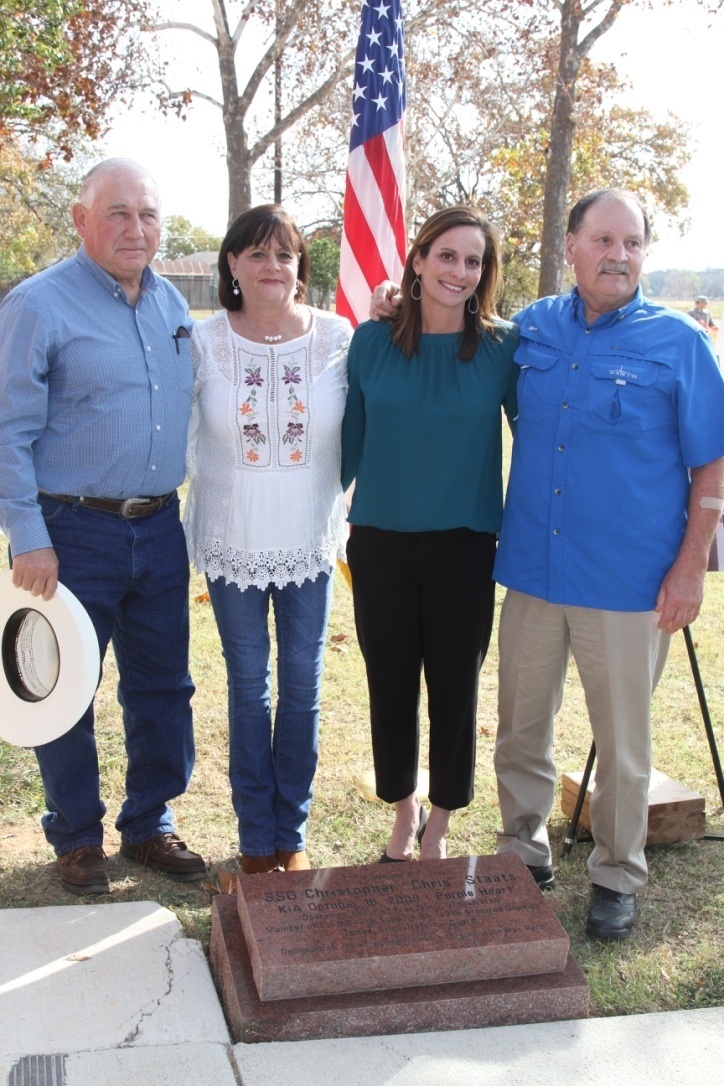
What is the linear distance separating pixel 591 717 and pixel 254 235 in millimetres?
1815

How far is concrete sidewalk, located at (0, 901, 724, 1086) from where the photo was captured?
7.64ft

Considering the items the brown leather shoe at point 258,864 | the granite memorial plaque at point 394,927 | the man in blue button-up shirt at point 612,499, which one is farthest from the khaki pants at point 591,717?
the brown leather shoe at point 258,864

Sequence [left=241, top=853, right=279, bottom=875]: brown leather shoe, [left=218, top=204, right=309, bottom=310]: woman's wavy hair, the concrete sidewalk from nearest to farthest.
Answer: the concrete sidewalk < [left=218, top=204, right=309, bottom=310]: woman's wavy hair < [left=241, top=853, right=279, bottom=875]: brown leather shoe

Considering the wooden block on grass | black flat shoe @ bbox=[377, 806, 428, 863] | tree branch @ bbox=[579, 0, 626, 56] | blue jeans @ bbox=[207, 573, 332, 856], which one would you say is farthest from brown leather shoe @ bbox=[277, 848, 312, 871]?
tree branch @ bbox=[579, 0, 626, 56]

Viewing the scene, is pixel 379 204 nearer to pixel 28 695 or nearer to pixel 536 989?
pixel 28 695

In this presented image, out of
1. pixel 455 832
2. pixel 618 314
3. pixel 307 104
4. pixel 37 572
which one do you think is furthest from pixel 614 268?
pixel 307 104

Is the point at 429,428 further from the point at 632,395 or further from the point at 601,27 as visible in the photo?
the point at 601,27

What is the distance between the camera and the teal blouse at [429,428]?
3045mm

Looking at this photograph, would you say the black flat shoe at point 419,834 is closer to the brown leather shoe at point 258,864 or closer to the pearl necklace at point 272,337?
the brown leather shoe at point 258,864

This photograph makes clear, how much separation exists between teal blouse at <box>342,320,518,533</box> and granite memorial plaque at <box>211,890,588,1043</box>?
51.0 inches

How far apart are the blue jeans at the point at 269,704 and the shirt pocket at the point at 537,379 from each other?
835 millimetres

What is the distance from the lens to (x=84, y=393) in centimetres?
293

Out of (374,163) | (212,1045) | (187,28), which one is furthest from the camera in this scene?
(187,28)

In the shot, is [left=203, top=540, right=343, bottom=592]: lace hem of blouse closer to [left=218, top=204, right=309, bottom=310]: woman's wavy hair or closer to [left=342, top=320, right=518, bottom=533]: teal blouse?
[left=342, top=320, right=518, bottom=533]: teal blouse
